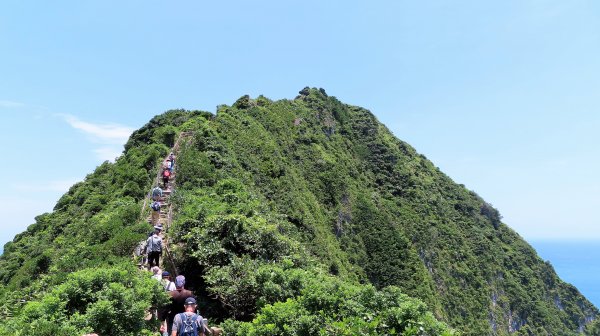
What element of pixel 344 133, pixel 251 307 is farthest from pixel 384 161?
pixel 251 307

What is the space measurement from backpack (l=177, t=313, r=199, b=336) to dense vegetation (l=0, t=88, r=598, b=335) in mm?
1503

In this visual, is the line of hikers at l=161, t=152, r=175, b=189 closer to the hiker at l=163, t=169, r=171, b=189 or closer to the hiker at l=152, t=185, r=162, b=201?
the hiker at l=163, t=169, r=171, b=189

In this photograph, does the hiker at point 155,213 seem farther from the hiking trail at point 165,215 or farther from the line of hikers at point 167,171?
the line of hikers at point 167,171

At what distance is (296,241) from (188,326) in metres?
11.3

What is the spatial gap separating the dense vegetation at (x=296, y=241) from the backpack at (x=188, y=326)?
1.50 metres

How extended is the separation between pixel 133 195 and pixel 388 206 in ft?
218

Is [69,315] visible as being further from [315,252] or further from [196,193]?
[315,252]

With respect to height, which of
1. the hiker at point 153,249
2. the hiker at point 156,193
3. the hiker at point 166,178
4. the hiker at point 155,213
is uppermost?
the hiker at point 166,178

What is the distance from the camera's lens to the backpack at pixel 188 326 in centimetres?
765

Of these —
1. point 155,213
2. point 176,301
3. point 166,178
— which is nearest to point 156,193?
point 155,213

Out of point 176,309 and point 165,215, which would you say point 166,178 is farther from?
point 176,309

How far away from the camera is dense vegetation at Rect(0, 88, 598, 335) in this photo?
9445mm

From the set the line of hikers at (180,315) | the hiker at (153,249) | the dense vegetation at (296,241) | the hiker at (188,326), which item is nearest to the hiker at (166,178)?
the dense vegetation at (296,241)

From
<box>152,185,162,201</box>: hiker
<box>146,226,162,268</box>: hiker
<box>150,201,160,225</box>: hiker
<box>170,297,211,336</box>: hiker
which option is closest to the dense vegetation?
<box>146,226,162,268</box>: hiker
